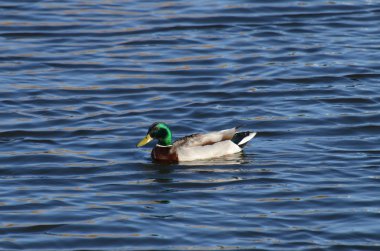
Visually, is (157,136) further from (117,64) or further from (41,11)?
(41,11)

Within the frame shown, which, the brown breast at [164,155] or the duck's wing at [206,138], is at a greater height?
the duck's wing at [206,138]

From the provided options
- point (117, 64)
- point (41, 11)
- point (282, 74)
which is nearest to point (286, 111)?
point (282, 74)

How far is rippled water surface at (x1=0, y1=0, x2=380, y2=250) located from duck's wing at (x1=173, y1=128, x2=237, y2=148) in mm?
274

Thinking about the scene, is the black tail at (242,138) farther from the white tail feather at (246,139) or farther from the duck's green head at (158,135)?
the duck's green head at (158,135)

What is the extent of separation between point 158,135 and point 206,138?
2.14 feet

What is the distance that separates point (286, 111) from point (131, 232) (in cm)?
555

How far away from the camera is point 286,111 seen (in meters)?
17.2

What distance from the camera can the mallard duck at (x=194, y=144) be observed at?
1542 cm

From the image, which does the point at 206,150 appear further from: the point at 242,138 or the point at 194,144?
the point at 242,138

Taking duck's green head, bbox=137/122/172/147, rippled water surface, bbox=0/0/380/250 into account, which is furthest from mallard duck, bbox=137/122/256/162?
rippled water surface, bbox=0/0/380/250

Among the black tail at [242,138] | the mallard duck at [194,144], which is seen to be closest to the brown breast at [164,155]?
the mallard duck at [194,144]

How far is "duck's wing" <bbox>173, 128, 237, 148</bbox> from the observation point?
15.4 m

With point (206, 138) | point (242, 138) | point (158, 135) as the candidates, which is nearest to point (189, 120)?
point (158, 135)

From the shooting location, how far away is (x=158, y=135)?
15.6 m
